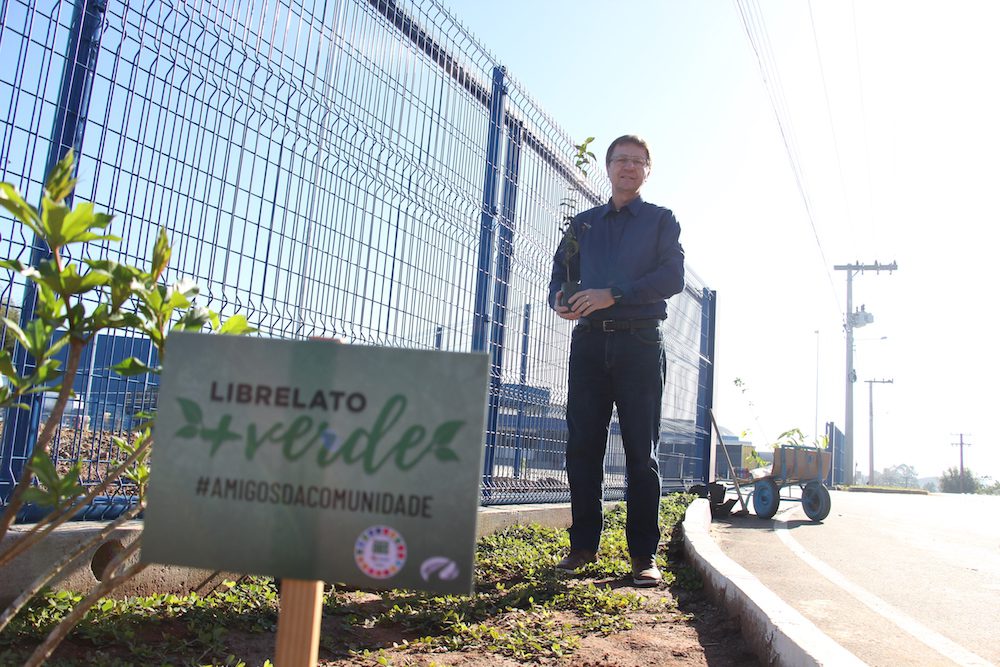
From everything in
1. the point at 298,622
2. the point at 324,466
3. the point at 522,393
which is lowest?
the point at 298,622

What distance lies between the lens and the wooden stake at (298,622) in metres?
1.34

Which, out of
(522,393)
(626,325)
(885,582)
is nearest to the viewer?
(626,325)

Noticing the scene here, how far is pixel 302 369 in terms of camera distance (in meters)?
1.28

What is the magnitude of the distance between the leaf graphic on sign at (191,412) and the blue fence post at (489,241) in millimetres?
3703

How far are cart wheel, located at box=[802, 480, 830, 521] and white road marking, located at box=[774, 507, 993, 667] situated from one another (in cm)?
328

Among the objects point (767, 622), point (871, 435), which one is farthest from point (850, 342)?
point (767, 622)

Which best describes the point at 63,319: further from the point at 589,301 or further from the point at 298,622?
the point at 589,301

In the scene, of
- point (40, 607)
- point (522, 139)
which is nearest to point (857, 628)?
point (40, 607)

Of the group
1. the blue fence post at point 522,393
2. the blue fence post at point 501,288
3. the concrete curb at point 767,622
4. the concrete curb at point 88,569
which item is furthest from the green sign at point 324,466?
the blue fence post at point 522,393

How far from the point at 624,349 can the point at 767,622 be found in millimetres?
1733

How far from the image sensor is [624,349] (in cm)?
407

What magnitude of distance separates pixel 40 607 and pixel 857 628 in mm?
2886

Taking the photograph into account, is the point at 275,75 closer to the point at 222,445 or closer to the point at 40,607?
the point at 40,607

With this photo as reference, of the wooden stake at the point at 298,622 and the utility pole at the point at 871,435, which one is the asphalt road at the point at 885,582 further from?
the utility pole at the point at 871,435
